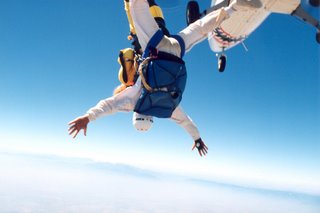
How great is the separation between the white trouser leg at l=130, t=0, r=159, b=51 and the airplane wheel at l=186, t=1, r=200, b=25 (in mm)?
4284

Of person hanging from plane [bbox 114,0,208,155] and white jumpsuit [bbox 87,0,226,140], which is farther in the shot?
person hanging from plane [bbox 114,0,208,155]

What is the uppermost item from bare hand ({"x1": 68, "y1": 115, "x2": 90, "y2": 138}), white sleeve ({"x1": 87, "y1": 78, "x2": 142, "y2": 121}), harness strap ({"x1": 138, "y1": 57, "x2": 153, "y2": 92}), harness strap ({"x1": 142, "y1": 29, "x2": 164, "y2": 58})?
harness strap ({"x1": 142, "y1": 29, "x2": 164, "y2": 58})

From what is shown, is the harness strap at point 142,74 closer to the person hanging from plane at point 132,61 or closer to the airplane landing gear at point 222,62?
the person hanging from plane at point 132,61

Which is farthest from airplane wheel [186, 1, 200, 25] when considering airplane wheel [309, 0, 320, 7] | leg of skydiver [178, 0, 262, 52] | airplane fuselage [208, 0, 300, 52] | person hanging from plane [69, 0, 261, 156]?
person hanging from plane [69, 0, 261, 156]

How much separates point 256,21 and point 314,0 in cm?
167

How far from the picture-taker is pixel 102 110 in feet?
10.7

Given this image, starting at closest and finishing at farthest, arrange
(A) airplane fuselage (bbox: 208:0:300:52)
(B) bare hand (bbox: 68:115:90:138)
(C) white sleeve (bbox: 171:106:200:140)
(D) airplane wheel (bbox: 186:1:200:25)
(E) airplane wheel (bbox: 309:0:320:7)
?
(B) bare hand (bbox: 68:115:90:138), (C) white sleeve (bbox: 171:106:200:140), (A) airplane fuselage (bbox: 208:0:300:52), (D) airplane wheel (bbox: 186:1:200:25), (E) airplane wheel (bbox: 309:0:320:7)

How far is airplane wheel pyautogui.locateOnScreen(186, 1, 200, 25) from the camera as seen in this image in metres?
7.40

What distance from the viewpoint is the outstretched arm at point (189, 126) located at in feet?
13.1

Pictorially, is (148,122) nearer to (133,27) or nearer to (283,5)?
(133,27)

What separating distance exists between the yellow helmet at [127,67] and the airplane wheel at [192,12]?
4.36 m

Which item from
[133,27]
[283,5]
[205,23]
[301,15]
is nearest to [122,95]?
[133,27]

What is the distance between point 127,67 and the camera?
135 inches

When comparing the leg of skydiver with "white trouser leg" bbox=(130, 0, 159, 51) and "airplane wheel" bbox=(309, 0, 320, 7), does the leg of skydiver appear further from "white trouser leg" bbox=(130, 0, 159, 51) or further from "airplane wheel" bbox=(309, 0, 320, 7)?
"airplane wheel" bbox=(309, 0, 320, 7)
